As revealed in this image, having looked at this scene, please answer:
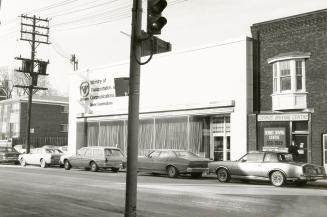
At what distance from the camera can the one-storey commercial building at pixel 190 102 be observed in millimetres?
24953

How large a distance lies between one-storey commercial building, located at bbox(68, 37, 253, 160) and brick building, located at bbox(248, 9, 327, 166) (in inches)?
28.1

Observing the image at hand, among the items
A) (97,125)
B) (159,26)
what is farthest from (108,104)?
(159,26)

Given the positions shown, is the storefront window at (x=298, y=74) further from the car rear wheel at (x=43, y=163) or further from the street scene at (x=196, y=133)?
the car rear wheel at (x=43, y=163)

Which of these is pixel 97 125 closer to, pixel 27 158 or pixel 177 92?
pixel 27 158

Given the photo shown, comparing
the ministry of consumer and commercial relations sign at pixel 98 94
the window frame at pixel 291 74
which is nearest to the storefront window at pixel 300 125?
the window frame at pixel 291 74

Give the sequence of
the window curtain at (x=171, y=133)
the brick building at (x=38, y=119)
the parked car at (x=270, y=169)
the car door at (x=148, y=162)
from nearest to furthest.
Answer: the parked car at (x=270, y=169) → the car door at (x=148, y=162) → the window curtain at (x=171, y=133) → the brick building at (x=38, y=119)

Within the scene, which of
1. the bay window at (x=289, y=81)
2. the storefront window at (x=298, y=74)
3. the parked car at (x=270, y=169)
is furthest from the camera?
the storefront window at (x=298, y=74)

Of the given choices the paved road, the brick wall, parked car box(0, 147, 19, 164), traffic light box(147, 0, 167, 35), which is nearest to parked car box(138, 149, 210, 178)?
the paved road

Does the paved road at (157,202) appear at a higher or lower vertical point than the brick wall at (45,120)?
lower

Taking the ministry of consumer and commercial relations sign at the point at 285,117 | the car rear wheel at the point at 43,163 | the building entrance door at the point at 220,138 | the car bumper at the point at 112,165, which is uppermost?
the ministry of consumer and commercial relations sign at the point at 285,117

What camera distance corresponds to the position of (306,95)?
22812 millimetres

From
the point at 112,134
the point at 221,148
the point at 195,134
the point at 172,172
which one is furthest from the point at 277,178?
the point at 112,134

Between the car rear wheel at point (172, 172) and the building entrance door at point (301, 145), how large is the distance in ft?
21.1

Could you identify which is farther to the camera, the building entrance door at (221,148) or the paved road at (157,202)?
the building entrance door at (221,148)
